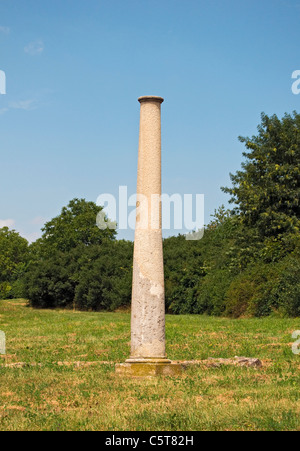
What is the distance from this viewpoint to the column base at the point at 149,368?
36.5ft

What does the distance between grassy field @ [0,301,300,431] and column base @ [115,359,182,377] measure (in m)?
0.26

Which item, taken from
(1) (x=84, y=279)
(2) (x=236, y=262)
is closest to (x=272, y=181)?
(2) (x=236, y=262)

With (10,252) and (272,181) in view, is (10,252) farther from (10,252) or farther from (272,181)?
(272,181)

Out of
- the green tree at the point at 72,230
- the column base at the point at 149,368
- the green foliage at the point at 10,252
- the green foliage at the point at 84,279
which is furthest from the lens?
the green foliage at the point at 10,252

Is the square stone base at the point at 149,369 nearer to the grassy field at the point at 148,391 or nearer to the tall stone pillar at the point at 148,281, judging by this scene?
the tall stone pillar at the point at 148,281

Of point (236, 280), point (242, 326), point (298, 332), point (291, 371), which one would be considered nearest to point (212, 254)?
point (236, 280)

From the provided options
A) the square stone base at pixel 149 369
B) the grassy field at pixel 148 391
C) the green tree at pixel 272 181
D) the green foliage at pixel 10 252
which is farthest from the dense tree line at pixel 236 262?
the green foliage at pixel 10 252

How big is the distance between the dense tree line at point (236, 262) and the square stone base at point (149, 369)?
16.8m

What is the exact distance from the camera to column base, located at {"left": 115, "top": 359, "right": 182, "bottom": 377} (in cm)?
1113

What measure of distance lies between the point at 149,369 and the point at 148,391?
A: 1391 mm

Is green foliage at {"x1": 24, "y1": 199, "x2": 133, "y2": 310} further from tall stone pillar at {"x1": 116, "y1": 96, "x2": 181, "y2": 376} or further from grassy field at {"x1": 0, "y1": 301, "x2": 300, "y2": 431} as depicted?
tall stone pillar at {"x1": 116, "y1": 96, "x2": 181, "y2": 376}

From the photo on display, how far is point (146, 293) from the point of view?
11336mm

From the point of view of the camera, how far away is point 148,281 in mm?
11344

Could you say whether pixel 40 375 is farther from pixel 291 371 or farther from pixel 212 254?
pixel 212 254
